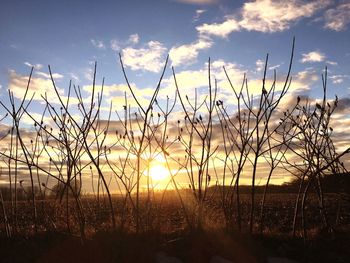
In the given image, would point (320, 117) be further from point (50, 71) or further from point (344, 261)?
point (50, 71)

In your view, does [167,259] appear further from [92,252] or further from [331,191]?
[331,191]

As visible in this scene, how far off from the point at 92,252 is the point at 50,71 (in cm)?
196

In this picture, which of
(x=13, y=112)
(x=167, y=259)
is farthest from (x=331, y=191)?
(x=13, y=112)

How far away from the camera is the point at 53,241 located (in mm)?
4734

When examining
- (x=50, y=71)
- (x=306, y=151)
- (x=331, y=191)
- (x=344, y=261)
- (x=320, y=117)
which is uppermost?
(x=50, y=71)

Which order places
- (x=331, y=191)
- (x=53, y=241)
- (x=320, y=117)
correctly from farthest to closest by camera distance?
(x=331, y=191), (x=320, y=117), (x=53, y=241)

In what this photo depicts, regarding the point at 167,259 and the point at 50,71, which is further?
the point at 50,71

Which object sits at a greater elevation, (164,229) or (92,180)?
(92,180)

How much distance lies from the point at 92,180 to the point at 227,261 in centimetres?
308

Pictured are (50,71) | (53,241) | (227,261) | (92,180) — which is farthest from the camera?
(92,180)

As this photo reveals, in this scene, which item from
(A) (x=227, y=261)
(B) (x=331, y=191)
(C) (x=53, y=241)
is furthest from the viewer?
(B) (x=331, y=191)

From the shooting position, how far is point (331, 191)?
5.55 meters

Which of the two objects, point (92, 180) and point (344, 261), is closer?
point (344, 261)

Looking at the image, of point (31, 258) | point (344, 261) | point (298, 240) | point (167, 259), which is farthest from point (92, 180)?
point (344, 261)
